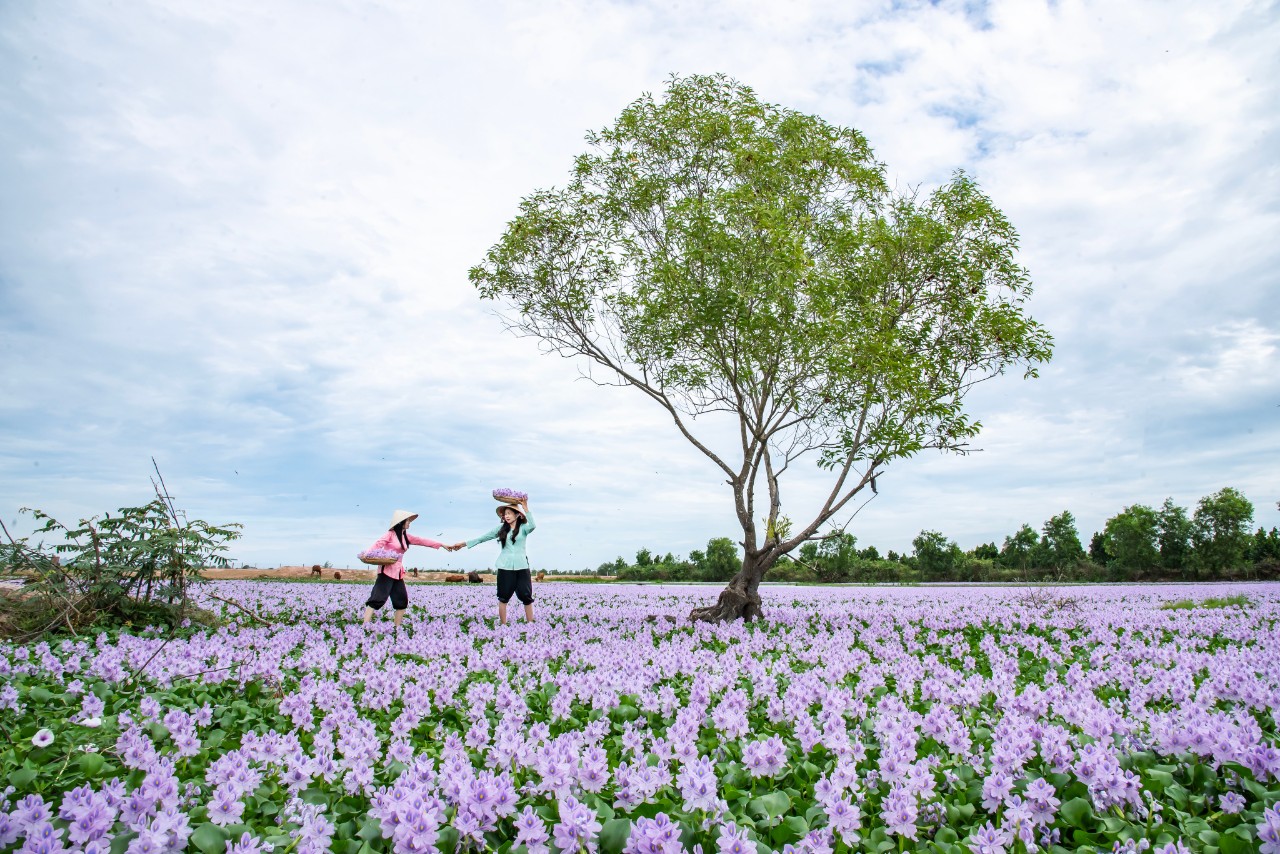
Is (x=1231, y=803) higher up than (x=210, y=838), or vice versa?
(x=210, y=838)

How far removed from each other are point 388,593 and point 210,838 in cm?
975

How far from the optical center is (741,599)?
542 inches

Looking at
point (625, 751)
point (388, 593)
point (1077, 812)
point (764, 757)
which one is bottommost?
point (1077, 812)

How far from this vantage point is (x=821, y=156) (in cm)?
1535

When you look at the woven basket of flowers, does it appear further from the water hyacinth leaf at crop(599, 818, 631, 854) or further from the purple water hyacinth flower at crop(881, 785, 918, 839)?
the purple water hyacinth flower at crop(881, 785, 918, 839)

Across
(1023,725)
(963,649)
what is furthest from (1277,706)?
(963,649)

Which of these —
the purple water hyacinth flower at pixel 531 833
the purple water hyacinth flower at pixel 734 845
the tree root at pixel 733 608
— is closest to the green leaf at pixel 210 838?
the purple water hyacinth flower at pixel 531 833

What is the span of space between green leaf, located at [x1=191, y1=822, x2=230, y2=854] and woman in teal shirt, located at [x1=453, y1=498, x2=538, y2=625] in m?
10.0

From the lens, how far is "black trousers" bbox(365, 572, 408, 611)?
41.1 feet

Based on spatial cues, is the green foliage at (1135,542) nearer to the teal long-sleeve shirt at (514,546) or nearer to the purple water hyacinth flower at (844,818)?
the teal long-sleeve shirt at (514,546)

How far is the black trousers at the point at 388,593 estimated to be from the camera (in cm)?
1252

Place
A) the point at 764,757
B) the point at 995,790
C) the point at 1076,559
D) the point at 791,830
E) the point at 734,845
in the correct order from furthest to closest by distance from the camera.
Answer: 1. the point at 1076,559
2. the point at 764,757
3. the point at 995,790
4. the point at 791,830
5. the point at 734,845

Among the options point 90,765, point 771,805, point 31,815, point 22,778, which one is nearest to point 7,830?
point 31,815

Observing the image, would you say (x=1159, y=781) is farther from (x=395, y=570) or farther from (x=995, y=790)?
(x=395, y=570)
